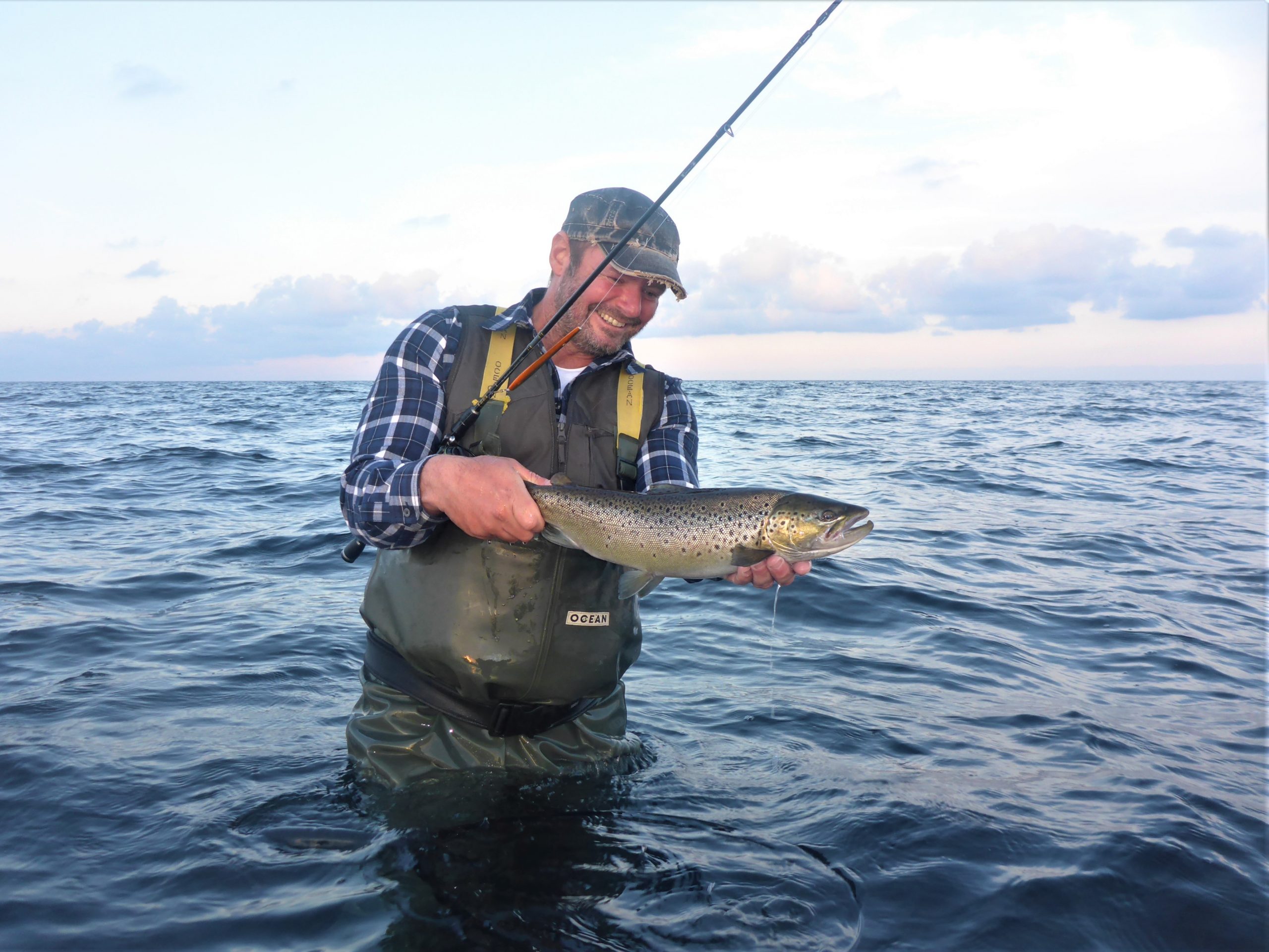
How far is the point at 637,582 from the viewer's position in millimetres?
3846

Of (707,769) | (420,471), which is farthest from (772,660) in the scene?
(420,471)

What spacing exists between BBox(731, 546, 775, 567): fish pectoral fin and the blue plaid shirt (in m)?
0.42

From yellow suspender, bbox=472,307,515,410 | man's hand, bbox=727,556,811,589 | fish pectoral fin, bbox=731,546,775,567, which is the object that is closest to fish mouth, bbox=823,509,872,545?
man's hand, bbox=727,556,811,589

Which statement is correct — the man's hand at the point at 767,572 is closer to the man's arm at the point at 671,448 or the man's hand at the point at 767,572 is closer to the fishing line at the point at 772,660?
the man's arm at the point at 671,448

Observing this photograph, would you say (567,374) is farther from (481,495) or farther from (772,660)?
(772,660)

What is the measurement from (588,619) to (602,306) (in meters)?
1.44

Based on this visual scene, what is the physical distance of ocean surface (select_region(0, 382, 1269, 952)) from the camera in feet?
11.9

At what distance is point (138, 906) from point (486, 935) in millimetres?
1510

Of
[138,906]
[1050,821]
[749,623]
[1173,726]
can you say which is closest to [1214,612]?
[1173,726]

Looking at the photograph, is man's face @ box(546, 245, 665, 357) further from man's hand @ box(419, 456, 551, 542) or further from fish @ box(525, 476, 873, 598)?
man's hand @ box(419, 456, 551, 542)

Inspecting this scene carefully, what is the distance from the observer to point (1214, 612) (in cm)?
871

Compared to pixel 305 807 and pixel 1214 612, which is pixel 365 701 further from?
pixel 1214 612

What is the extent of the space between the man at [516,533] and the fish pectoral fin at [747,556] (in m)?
0.04

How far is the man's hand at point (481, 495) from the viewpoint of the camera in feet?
11.1
